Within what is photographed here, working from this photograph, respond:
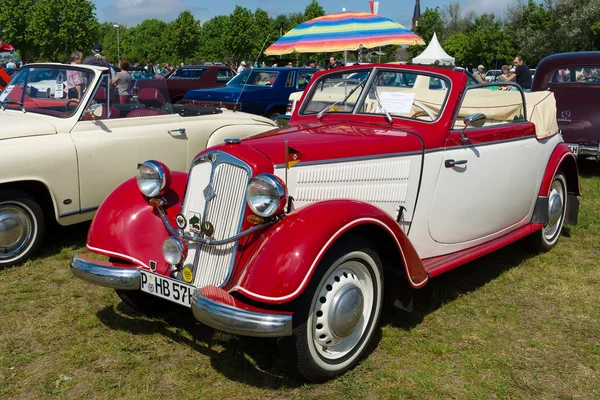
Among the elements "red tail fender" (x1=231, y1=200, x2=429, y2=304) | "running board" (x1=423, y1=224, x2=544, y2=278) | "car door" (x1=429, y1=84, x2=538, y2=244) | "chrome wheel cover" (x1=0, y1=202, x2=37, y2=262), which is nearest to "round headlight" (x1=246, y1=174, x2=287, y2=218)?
"red tail fender" (x1=231, y1=200, x2=429, y2=304)

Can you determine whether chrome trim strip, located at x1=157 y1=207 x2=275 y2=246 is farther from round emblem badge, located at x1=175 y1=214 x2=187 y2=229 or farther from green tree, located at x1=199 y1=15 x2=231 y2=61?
green tree, located at x1=199 y1=15 x2=231 y2=61

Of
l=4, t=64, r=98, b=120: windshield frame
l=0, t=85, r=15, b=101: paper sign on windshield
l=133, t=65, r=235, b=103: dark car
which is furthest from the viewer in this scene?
l=133, t=65, r=235, b=103: dark car

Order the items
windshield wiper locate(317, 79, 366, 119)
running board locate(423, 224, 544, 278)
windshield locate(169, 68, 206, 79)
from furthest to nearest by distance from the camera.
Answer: windshield locate(169, 68, 206, 79) → windshield wiper locate(317, 79, 366, 119) → running board locate(423, 224, 544, 278)

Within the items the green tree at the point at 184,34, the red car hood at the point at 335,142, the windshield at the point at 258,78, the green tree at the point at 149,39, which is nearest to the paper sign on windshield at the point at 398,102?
the red car hood at the point at 335,142

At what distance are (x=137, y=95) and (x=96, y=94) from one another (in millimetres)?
649

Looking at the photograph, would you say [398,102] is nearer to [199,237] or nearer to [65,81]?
[199,237]

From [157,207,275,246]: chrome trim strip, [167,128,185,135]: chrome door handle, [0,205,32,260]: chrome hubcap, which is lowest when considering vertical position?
[0,205,32,260]: chrome hubcap

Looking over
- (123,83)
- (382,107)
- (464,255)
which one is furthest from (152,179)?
(123,83)

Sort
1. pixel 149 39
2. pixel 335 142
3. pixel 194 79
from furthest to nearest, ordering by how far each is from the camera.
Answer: pixel 149 39
pixel 194 79
pixel 335 142

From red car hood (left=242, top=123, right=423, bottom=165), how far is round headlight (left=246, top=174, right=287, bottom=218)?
10.9 inches

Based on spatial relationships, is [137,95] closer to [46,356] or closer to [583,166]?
[46,356]

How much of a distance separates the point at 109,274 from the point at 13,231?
6.83ft

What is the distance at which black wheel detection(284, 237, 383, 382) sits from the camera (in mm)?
2900

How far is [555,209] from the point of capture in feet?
17.4
